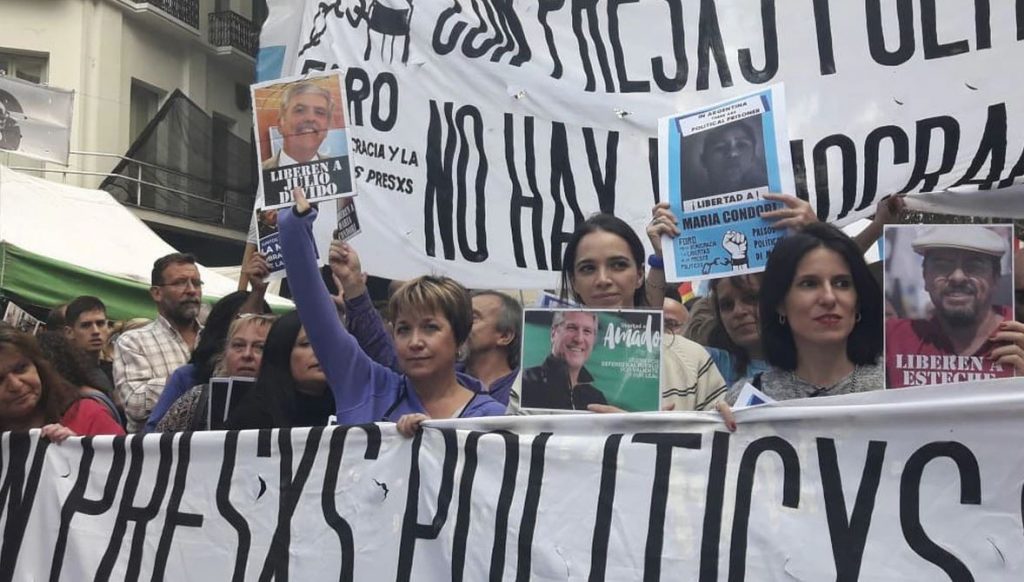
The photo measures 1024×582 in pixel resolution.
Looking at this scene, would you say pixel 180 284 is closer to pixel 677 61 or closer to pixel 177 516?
pixel 177 516

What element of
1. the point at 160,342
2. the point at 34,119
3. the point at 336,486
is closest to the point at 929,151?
the point at 336,486

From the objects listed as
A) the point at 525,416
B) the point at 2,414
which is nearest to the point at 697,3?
the point at 525,416

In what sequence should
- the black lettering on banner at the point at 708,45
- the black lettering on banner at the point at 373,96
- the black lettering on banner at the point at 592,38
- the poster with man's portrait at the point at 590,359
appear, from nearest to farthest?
the poster with man's portrait at the point at 590,359, the black lettering on banner at the point at 708,45, the black lettering on banner at the point at 592,38, the black lettering on banner at the point at 373,96

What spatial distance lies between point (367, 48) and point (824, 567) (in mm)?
2900

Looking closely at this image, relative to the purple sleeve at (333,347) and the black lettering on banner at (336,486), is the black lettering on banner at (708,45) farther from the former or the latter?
the black lettering on banner at (336,486)

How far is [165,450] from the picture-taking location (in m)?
3.08

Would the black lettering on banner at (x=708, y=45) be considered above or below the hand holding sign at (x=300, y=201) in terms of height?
above

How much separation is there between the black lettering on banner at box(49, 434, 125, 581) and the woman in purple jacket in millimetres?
755

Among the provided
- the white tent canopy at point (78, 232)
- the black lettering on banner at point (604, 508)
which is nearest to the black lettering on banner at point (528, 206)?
the black lettering on banner at point (604, 508)

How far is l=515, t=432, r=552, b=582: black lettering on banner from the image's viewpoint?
253 cm

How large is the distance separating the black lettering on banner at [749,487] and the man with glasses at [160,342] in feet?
9.58

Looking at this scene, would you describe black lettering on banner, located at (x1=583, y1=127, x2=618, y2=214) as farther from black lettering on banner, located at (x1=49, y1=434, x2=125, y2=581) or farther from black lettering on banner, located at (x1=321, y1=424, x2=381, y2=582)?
black lettering on banner, located at (x1=49, y1=434, x2=125, y2=581)

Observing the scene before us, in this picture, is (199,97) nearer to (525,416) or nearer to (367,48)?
(367,48)

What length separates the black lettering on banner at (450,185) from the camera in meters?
3.95
